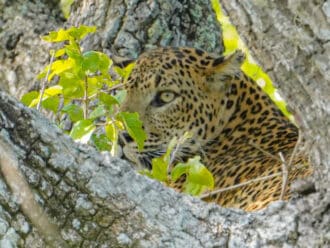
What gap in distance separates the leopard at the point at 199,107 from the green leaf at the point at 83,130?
2.09 meters

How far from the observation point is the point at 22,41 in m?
8.05

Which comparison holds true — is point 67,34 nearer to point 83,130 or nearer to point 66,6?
point 83,130

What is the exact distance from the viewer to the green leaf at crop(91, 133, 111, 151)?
5.85 meters

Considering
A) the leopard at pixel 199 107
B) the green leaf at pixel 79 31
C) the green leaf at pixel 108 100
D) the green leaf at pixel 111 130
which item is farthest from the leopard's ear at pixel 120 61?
the green leaf at pixel 111 130

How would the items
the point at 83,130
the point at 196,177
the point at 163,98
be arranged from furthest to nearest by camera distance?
the point at 163,98, the point at 83,130, the point at 196,177

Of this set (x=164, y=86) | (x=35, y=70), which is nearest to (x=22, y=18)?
(x=35, y=70)

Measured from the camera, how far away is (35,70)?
309 inches

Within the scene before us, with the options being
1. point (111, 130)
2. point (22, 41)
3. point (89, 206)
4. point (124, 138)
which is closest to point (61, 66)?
point (111, 130)

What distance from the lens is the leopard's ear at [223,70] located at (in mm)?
7553

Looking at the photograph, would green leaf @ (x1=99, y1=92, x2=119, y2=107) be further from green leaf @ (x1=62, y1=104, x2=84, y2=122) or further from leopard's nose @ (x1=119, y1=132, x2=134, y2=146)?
leopard's nose @ (x1=119, y1=132, x2=134, y2=146)

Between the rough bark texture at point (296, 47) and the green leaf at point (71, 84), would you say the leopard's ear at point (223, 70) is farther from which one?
the rough bark texture at point (296, 47)

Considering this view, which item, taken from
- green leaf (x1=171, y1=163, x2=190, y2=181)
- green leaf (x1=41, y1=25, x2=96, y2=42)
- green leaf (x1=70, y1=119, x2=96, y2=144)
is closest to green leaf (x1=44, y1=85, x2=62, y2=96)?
green leaf (x1=41, y1=25, x2=96, y2=42)

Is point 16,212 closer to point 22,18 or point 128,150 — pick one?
point 128,150

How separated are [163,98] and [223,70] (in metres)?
0.46
